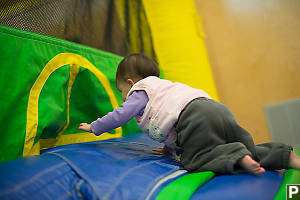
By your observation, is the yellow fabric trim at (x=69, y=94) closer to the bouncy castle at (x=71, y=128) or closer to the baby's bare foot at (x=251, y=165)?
the bouncy castle at (x=71, y=128)

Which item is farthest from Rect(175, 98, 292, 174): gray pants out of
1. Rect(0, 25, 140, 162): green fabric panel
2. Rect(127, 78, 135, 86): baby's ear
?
Rect(0, 25, 140, 162): green fabric panel

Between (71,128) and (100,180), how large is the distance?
1.48 feet

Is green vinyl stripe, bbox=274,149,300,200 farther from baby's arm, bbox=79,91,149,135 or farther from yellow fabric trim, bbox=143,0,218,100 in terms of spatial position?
yellow fabric trim, bbox=143,0,218,100

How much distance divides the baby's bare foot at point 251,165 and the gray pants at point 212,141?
0.04 m

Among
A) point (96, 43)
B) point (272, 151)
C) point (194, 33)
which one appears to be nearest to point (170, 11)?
point (194, 33)

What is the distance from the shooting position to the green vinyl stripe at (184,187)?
48 cm

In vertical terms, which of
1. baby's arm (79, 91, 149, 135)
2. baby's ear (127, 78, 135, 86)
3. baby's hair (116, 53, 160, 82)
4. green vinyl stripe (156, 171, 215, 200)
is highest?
baby's hair (116, 53, 160, 82)

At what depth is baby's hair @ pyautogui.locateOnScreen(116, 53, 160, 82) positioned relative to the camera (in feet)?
2.90

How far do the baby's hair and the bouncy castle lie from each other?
0.15m

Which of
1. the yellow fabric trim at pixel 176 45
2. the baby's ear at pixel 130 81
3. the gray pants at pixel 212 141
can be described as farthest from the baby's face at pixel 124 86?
the yellow fabric trim at pixel 176 45

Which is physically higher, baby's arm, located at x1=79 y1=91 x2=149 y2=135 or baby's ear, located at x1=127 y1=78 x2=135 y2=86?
baby's ear, located at x1=127 y1=78 x2=135 y2=86

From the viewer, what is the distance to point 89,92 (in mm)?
971

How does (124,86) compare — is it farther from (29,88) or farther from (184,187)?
(184,187)

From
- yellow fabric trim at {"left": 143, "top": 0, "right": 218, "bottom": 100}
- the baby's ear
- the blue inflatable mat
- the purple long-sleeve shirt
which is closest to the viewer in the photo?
the blue inflatable mat
